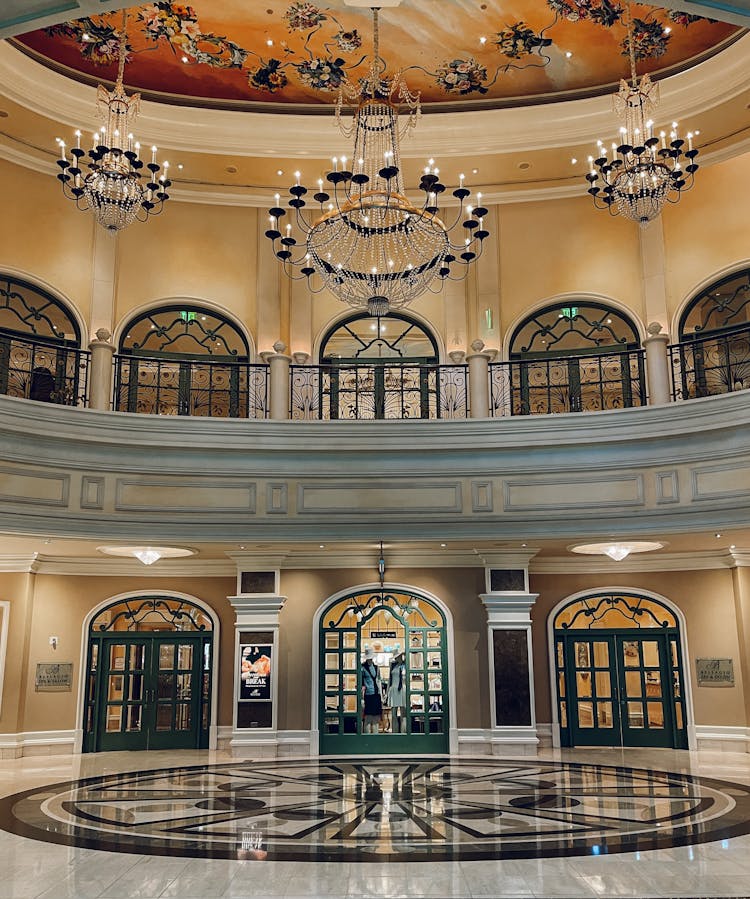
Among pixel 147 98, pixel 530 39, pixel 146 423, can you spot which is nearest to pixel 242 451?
pixel 146 423

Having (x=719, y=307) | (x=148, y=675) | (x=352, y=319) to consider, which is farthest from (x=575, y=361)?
(x=148, y=675)

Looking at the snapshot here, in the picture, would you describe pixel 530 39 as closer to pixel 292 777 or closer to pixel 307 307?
pixel 307 307

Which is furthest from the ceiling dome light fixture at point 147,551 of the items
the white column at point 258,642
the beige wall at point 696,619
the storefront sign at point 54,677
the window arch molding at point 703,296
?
the window arch molding at point 703,296

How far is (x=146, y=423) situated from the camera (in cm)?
1044

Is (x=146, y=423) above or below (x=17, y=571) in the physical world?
above

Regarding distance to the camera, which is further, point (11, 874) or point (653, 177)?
point (653, 177)

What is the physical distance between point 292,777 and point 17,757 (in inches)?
170

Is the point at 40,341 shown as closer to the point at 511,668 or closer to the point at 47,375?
the point at 47,375

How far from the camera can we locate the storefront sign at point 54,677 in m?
12.6

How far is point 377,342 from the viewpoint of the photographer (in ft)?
43.1

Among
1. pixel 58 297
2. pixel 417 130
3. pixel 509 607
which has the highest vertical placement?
pixel 417 130

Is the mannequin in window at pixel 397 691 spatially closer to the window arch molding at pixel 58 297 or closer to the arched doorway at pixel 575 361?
the arched doorway at pixel 575 361

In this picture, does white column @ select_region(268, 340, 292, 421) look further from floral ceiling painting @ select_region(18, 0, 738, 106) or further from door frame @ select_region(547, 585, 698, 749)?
door frame @ select_region(547, 585, 698, 749)

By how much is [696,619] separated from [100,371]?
353 inches
